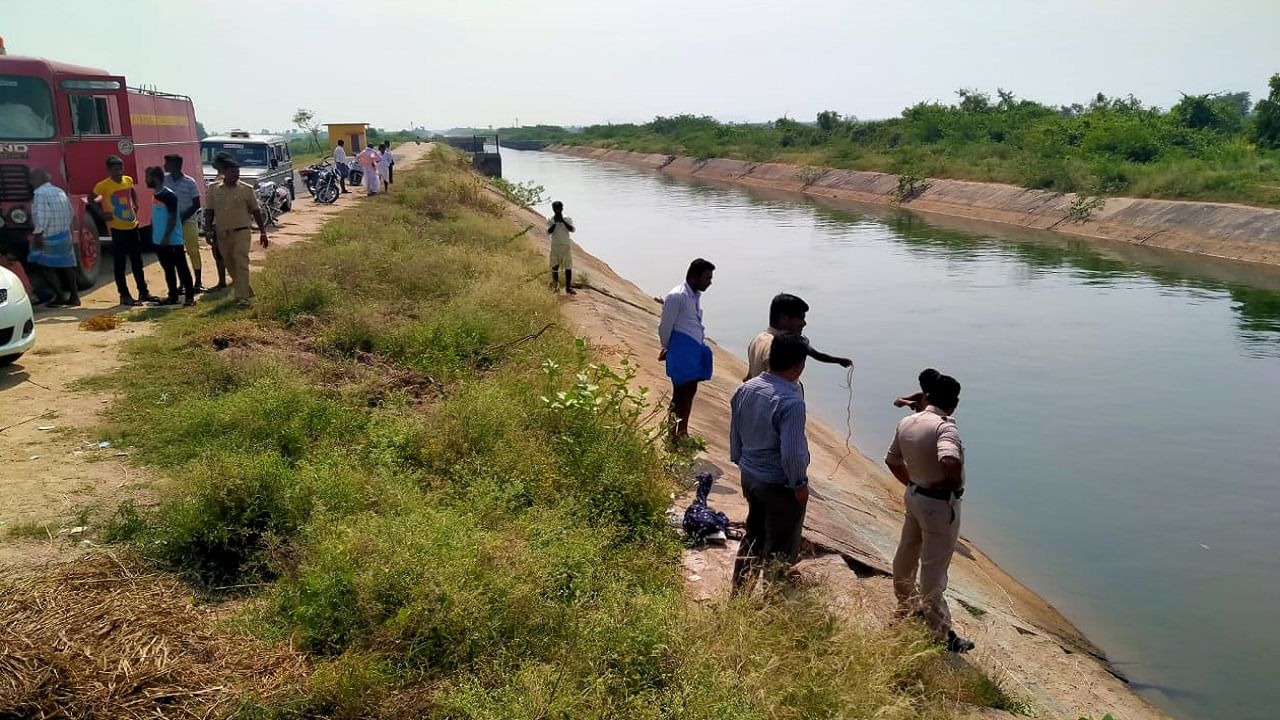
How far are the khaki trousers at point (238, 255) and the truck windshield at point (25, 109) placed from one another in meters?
2.65

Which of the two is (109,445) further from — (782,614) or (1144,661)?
(1144,661)

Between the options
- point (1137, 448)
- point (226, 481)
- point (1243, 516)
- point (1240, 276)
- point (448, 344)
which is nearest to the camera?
point (226, 481)

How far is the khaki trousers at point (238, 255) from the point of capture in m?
10.2

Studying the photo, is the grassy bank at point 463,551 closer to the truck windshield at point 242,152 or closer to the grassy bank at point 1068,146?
the truck windshield at point 242,152

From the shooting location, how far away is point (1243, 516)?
9930 millimetres

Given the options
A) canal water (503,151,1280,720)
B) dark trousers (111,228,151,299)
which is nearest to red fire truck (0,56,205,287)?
dark trousers (111,228,151,299)

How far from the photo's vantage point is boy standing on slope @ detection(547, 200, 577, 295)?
42.7 ft

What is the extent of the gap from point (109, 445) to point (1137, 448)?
11.6 metres

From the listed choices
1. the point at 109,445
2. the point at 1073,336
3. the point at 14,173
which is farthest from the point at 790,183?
the point at 109,445

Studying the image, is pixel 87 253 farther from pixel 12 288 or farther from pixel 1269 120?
pixel 1269 120

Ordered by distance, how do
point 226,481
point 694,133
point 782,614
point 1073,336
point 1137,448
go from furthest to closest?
1. point 694,133
2. point 1073,336
3. point 1137,448
4. point 226,481
5. point 782,614

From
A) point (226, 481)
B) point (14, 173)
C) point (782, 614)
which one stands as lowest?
point (782, 614)

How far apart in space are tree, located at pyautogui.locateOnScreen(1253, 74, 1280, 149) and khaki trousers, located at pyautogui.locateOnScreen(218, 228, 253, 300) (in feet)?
129

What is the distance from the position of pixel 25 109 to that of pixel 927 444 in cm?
1100
